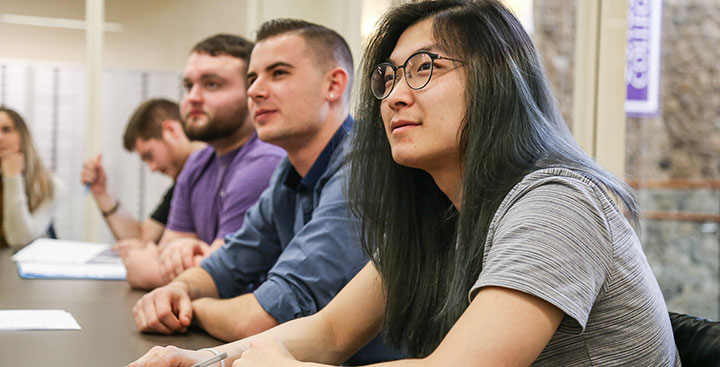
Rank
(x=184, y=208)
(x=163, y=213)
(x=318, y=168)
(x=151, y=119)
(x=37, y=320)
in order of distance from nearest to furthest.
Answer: (x=37, y=320) < (x=318, y=168) < (x=184, y=208) < (x=163, y=213) < (x=151, y=119)

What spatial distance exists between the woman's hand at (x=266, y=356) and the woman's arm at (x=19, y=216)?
2.94m

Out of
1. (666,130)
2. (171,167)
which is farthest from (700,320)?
(171,167)

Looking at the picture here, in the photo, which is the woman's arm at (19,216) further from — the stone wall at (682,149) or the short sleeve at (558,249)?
the short sleeve at (558,249)

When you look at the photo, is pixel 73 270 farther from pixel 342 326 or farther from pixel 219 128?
pixel 342 326

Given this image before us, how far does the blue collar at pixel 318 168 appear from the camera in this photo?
185 cm

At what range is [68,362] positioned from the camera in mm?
1230

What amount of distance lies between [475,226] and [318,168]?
2.77ft

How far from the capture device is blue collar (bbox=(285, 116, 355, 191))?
6.08 feet

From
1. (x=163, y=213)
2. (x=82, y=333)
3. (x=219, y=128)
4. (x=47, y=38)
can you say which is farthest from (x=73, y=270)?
(x=47, y=38)

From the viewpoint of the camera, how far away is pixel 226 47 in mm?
2791

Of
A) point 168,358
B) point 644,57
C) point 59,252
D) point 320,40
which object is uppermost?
point 644,57

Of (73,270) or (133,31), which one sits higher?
(133,31)

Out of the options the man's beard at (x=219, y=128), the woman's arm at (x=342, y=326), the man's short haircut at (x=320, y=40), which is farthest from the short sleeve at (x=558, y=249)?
the man's beard at (x=219, y=128)

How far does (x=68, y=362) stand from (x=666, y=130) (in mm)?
3243
